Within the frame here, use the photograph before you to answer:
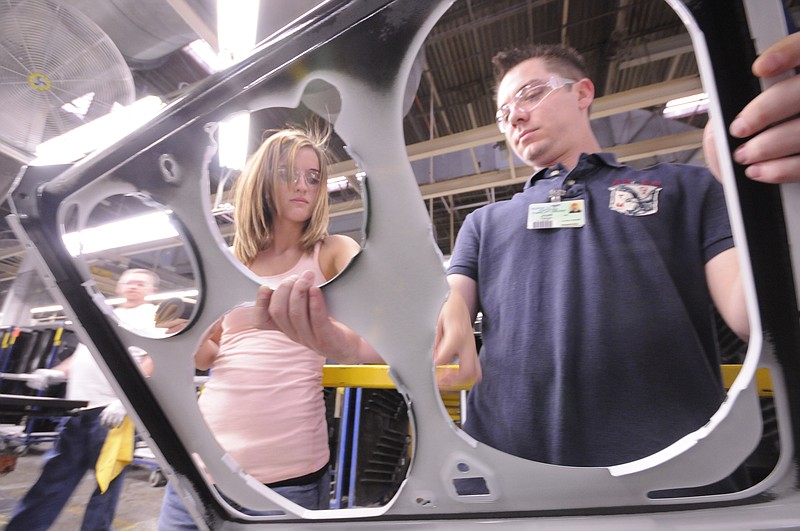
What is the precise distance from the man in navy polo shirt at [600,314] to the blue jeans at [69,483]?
75.1 inches

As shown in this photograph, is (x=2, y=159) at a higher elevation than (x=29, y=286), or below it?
higher

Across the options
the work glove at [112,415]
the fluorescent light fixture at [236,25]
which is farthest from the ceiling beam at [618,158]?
the work glove at [112,415]

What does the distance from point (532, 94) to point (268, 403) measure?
0.78 m

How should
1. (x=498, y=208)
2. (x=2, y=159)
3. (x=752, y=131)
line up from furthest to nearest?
(x=2, y=159) < (x=498, y=208) < (x=752, y=131)

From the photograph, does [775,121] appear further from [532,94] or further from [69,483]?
[69,483]

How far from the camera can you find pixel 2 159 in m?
2.89

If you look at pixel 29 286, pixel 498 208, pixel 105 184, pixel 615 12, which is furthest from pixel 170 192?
pixel 29 286

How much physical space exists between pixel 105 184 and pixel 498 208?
0.67 m

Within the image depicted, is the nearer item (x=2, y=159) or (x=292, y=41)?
(x=292, y=41)

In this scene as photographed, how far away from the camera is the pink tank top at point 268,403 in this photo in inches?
27.2

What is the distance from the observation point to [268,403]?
2.33 feet

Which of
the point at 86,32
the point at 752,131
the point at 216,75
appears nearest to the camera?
the point at 752,131

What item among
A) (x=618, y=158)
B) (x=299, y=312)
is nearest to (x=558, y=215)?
(x=299, y=312)

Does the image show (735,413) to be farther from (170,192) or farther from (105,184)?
(105,184)
